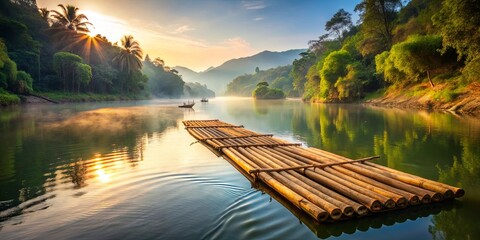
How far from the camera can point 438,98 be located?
39531 mm

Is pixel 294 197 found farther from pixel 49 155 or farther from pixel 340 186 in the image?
pixel 49 155

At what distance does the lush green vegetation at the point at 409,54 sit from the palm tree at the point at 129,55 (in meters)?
60.9

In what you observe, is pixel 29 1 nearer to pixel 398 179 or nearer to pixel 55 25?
pixel 55 25

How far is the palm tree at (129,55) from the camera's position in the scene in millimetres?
101062

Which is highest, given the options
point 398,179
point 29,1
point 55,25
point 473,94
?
point 29,1

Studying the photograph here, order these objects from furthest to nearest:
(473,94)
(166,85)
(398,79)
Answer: (166,85)
(398,79)
(473,94)

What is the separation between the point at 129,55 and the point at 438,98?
3615 inches

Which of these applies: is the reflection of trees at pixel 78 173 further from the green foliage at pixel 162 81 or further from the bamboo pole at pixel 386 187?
the green foliage at pixel 162 81

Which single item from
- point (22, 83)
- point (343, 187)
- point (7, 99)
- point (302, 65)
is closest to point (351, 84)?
point (343, 187)

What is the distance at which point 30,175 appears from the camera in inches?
437

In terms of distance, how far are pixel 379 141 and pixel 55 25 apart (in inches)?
3998

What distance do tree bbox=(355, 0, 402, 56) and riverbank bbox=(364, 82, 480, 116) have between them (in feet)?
45.7

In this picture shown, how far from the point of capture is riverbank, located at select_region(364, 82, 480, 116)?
3312cm

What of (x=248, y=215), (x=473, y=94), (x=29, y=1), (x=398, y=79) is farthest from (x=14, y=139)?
(x=29, y=1)
